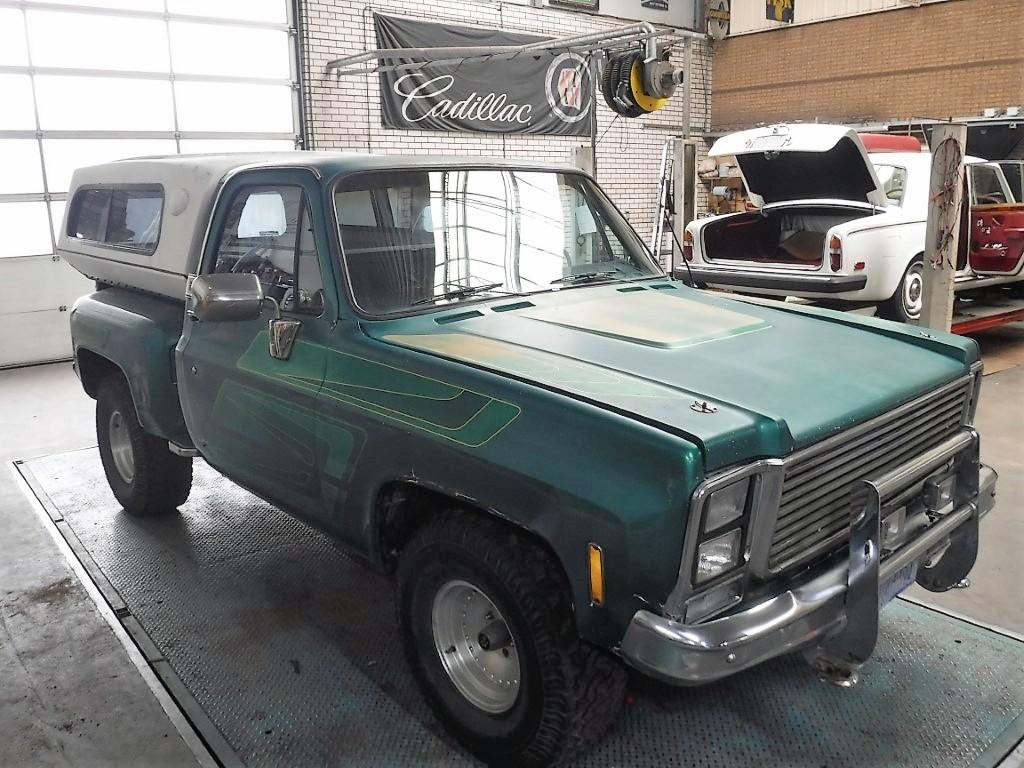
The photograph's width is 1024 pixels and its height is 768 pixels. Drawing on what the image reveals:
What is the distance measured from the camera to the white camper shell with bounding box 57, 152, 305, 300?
3738 mm

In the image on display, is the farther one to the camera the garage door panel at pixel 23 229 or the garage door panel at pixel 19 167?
the garage door panel at pixel 23 229

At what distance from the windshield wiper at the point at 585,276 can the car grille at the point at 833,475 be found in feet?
4.47

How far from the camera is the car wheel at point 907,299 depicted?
810cm

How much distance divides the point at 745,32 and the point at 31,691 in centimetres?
1575

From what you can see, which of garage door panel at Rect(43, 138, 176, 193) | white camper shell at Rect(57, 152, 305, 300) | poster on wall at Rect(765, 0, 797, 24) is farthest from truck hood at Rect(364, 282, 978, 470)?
poster on wall at Rect(765, 0, 797, 24)

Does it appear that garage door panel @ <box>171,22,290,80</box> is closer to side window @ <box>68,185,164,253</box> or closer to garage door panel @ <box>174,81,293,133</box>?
garage door panel @ <box>174,81,293,133</box>

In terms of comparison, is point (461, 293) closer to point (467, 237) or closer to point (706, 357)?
point (467, 237)

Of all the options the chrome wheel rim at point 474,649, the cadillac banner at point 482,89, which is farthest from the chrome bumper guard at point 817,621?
the cadillac banner at point 482,89

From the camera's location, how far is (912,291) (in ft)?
27.1

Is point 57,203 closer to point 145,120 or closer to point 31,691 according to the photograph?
point 145,120

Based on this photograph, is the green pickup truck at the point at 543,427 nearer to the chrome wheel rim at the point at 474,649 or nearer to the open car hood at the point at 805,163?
the chrome wheel rim at the point at 474,649

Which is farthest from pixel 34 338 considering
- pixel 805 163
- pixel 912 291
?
pixel 912 291

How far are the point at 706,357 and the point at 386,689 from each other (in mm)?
1595

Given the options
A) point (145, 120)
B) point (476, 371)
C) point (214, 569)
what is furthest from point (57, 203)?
point (476, 371)
